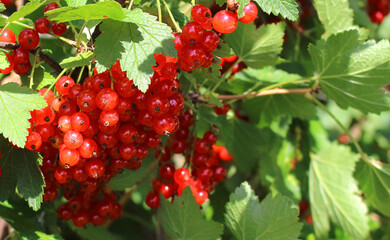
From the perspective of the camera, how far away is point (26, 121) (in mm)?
905

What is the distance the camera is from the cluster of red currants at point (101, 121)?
93 centimetres

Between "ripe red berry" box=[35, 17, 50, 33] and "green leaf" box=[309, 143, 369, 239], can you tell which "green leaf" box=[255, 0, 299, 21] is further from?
"green leaf" box=[309, 143, 369, 239]

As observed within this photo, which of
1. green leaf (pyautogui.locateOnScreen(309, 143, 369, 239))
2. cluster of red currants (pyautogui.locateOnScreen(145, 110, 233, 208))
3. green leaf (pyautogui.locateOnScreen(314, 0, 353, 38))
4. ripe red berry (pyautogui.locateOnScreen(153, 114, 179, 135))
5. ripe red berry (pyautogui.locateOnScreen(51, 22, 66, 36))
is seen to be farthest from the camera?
green leaf (pyautogui.locateOnScreen(309, 143, 369, 239))

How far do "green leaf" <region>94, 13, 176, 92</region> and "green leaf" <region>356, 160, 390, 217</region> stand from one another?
1073 millimetres

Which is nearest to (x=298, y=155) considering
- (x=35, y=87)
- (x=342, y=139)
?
(x=342, y=139)

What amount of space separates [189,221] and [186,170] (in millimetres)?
150

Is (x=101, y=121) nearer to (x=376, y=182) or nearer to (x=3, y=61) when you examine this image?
(x=3, y=61)

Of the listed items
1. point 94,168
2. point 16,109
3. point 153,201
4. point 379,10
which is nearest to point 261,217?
point 153,201

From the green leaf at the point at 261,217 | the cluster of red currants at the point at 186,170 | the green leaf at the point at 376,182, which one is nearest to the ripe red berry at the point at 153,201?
the cluster of red currants at the point at 186,170

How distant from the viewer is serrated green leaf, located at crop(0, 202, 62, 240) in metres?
1.14

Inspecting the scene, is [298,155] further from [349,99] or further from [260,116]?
[349,99]

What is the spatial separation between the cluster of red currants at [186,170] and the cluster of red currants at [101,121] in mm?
204

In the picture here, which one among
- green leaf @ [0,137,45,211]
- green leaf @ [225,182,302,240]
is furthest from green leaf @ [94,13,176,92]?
green leaf @ [225,182,302,240]

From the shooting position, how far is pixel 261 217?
114 cm
